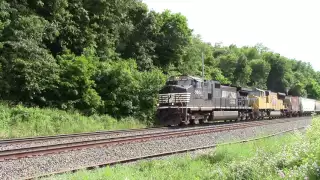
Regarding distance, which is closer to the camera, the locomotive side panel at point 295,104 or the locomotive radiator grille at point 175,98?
the locomotive radiator grille at point 175,98

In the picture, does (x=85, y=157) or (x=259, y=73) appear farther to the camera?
(x=259, y=73)

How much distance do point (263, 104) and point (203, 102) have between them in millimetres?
12461

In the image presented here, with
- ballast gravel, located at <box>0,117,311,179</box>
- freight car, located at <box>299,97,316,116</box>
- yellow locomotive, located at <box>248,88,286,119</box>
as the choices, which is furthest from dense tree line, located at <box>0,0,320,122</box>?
freight car, located at <box>299,97,316,116</box>

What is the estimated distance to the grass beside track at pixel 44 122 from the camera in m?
14.9

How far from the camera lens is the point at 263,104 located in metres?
31.8

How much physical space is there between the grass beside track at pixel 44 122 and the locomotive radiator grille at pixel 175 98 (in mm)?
2918

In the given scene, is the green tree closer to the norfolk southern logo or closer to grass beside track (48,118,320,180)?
the norfolk southern logo

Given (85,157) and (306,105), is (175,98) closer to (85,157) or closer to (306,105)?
(85,157)

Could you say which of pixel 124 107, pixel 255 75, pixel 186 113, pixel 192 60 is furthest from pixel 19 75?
pixel 255 75

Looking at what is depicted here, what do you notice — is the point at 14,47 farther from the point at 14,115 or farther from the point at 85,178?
the point at 85,178

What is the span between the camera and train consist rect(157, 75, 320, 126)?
1978 cm

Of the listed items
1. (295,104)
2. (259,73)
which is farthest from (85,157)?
(259,73)

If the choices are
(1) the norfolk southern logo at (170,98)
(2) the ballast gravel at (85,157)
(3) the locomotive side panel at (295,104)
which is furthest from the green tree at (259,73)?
(2) the ballast gravel at (85,157)

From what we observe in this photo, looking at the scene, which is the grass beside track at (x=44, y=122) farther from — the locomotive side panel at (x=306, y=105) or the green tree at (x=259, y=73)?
the green tree at (x=259, y=73)
